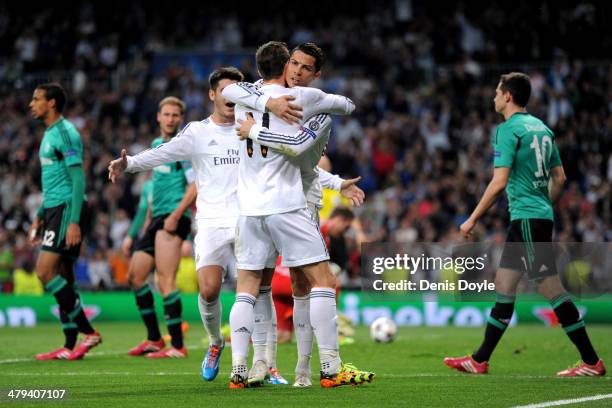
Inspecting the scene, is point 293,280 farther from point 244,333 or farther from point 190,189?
point 190,189

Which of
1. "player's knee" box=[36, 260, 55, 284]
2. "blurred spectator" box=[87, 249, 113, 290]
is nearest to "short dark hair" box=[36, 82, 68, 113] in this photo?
"player's knee" box=[36, 260, 55, 284]

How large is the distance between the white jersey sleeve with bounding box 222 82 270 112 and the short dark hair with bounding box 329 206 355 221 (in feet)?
18.6

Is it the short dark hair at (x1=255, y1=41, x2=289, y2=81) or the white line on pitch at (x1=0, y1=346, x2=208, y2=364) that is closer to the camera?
the short dark hair at (x1=255, y1=41, x2=289, y2=81)

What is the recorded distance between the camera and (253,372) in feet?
24.8

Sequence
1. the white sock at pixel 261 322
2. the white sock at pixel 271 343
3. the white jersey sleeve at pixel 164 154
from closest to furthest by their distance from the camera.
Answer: the white sock at pixel 261 322 → the white sock at pixel 271 343 → the white jersey sleeve at pixel 164 154

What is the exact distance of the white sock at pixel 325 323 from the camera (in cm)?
729

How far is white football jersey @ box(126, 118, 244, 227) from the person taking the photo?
8.73 m

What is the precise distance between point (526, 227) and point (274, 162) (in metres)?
2.50

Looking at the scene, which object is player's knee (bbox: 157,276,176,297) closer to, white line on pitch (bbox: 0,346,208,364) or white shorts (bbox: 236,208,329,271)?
white line on pitch (bbox: 0,346,208,364)

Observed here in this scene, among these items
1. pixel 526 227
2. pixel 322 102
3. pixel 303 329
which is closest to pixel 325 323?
pixel 303 329

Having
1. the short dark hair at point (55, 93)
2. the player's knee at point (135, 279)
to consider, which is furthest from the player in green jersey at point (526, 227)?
the short dark hair at point (55, 93)

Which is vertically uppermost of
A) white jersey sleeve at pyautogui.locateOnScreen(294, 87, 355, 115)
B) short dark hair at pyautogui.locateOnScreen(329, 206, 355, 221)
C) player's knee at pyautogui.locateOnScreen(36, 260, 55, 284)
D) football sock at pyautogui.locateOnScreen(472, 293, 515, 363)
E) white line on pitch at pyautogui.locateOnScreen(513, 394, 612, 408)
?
white jersey sleeve at pyautogui.locateOnScreen(294, 87, 355, 115)

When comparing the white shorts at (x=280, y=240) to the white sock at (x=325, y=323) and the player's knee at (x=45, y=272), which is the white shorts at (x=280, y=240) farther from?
the player's knee at (x=45, y=272)

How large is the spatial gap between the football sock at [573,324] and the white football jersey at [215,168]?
2.72 metres
